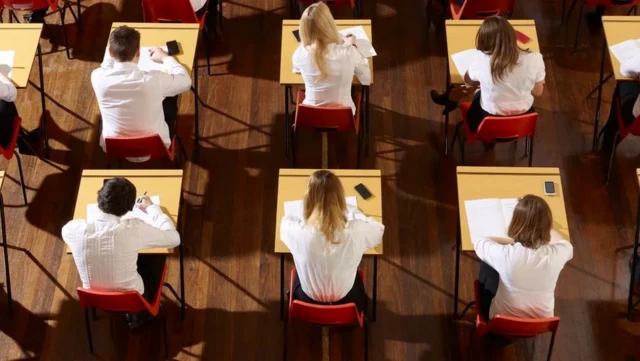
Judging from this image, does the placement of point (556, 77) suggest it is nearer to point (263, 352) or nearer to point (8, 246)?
point (263, 352)

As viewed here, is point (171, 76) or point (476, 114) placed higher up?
point (171, 76)

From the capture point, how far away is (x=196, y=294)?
5859 mm

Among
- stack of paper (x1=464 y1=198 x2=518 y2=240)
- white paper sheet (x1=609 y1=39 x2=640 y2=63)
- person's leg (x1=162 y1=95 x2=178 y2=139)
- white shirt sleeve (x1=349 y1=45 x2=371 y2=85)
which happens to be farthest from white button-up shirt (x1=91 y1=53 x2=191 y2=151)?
white paper sheet (x1=609 y1=39 x2=640 y2=63)

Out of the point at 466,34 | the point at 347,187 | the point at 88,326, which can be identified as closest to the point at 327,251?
the point at 347,187

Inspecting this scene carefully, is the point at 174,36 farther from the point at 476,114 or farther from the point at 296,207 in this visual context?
the point at 476,114

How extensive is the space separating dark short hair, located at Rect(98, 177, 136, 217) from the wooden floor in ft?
3.87

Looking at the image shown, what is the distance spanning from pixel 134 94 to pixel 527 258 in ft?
8.01

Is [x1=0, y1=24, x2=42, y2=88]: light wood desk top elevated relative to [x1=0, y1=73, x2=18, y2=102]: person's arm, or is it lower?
elevated

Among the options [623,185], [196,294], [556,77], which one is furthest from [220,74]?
[623,185]

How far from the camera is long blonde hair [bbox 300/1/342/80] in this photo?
219 inches

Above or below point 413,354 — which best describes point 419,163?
above

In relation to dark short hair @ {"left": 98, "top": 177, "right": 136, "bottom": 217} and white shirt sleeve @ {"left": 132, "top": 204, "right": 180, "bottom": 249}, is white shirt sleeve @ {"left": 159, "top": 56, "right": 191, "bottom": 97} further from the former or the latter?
dark short hair @ {"left": 98, "top": 177, "right": 136, "bottom": 217}

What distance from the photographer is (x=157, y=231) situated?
4.90m

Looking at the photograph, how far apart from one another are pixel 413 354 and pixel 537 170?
1285 mm
